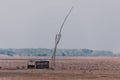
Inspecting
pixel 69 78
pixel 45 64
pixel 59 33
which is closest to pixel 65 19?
pixel 59 33

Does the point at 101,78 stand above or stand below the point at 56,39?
below

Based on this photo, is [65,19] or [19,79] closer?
[19,79]

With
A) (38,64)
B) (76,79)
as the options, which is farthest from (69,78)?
(38,64)

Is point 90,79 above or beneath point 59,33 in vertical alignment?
beneath

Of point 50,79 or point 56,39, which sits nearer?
point 50,79

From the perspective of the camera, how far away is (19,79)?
197 feet

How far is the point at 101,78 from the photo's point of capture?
62.9m

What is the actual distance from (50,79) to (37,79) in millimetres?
1673

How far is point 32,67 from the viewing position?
9006 cm

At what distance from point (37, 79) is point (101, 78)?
8.22 m

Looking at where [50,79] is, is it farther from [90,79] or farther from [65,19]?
[65,19]

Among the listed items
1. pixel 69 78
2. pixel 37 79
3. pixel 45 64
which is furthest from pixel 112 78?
pixel 45 64

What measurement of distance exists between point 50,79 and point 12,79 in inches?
184

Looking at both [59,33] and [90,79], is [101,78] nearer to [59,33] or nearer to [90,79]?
[90,79]
